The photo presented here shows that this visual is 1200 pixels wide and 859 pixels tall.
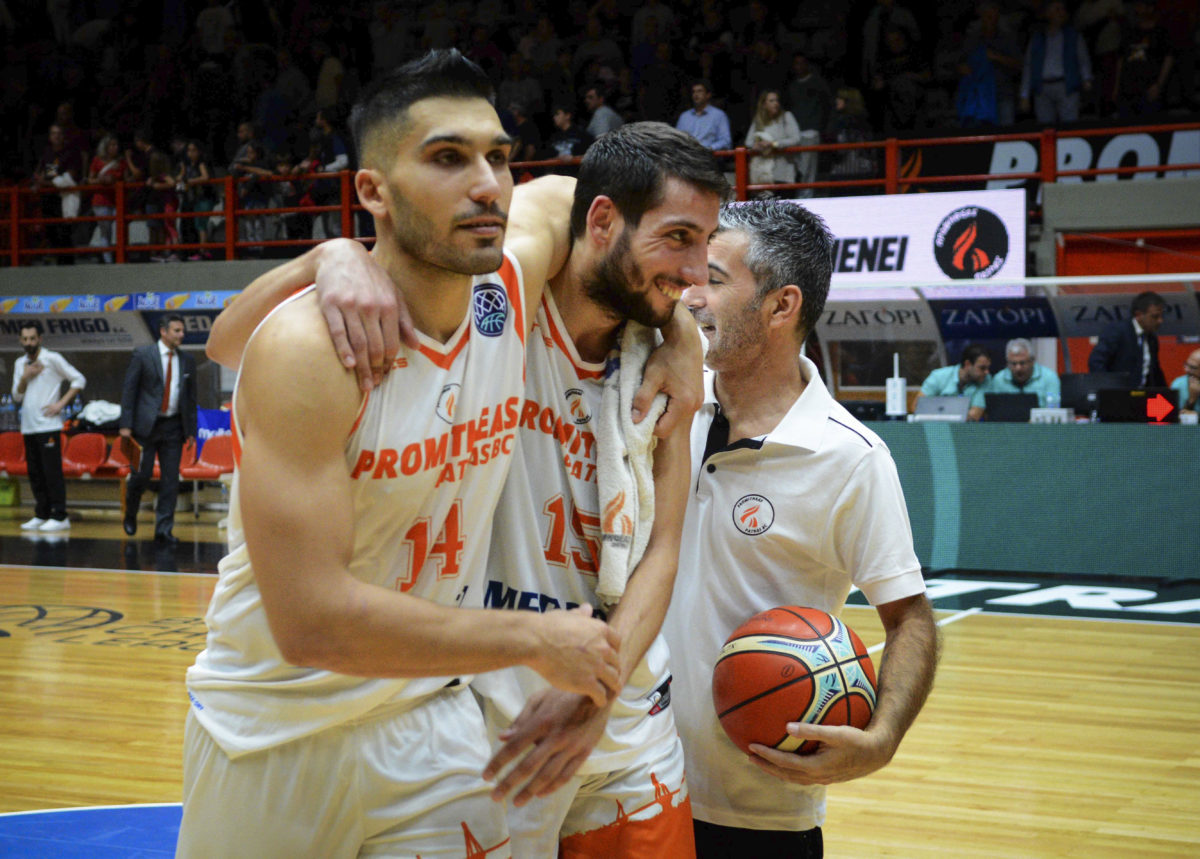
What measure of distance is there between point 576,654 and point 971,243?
9.96 m

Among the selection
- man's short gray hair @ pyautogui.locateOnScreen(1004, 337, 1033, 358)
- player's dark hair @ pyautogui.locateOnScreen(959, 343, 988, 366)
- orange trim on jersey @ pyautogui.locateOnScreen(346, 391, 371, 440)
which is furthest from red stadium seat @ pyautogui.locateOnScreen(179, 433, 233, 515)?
orange trim on jersey @ pyautogui.locateOnScreen(346, 391, 371, 440)

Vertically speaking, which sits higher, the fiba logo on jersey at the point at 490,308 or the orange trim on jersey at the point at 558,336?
the fiba logo on jersey at the point at 490,308

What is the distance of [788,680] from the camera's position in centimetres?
228

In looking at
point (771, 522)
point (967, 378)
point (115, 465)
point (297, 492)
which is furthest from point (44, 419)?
point (297, 492)

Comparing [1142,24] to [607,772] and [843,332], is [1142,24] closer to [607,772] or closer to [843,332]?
[843,332]

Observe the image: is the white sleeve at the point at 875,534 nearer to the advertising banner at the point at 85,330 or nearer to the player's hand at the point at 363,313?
the player's hand at the point at 363,313

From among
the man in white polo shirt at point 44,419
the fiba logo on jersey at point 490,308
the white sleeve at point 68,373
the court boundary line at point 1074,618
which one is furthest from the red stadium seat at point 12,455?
the fiba logo on jersey at point 490,308

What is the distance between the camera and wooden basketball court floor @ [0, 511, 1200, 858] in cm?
429

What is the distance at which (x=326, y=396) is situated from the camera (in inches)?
67.4

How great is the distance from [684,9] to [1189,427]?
8.69 metres

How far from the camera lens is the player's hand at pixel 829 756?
7.40ft

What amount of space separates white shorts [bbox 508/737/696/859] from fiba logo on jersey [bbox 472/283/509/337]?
83 centimetres

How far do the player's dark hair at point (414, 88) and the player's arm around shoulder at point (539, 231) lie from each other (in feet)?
1.10

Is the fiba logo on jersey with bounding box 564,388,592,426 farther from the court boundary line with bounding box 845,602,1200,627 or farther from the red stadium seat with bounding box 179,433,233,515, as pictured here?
the red stadium seat with bounding box 179,433,233,515
